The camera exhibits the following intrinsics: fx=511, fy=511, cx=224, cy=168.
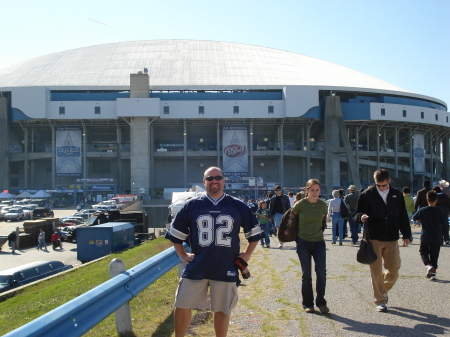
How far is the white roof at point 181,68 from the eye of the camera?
222 ft

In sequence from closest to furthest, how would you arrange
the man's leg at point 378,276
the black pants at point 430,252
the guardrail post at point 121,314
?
1. the guardrail post at point 121,314
2. the man's leg at point 378,276
3. the black pants at point 430,252

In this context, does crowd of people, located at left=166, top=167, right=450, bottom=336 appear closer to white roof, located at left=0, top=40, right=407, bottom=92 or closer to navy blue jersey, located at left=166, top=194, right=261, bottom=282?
navy blue jersey, located at left=166, top=194, right=261, bottom=282

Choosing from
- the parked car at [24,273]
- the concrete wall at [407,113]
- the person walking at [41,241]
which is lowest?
the person walking at [41,241]

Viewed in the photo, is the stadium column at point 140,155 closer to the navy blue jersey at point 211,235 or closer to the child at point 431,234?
the child at point 431,234

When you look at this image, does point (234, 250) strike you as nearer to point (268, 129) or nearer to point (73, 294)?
Result: point (73, 294)

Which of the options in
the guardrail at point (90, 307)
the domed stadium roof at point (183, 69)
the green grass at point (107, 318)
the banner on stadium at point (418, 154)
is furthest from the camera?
the banner on stadium at point (418, 154)

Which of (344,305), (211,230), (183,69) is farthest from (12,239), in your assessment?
(183,69)

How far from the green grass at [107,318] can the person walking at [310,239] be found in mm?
1811

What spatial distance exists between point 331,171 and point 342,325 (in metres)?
60.0

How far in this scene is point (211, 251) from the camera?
4.67 m

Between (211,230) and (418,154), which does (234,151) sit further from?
(211,230)

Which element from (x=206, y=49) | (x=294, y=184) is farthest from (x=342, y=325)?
(x=206, y=49)

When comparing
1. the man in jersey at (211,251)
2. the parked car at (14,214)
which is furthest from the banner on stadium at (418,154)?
the man in jersey at (211,251)

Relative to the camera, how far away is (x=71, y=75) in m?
70.3
